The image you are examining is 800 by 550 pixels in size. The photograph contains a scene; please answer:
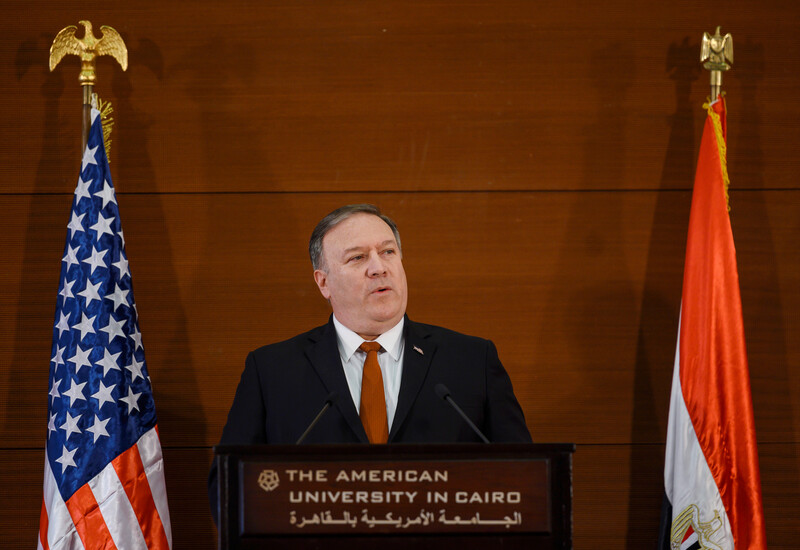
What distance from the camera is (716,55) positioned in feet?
9.98

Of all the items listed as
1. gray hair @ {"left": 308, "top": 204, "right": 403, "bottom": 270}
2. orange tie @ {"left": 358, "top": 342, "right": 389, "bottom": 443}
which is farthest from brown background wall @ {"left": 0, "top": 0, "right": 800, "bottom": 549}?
orange tie @ {"left": 358, "top": 342, "right": 389, "bottom": 443}

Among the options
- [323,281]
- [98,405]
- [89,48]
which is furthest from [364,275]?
[89,48]

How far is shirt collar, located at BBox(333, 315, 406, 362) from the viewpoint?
2.34m

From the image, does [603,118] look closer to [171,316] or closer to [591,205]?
[591,205]

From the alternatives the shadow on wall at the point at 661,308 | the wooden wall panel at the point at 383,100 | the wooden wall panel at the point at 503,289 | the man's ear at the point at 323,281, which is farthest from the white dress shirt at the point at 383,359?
the shadow on wall at the point at 661,308

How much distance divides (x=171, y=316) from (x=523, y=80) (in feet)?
5.47

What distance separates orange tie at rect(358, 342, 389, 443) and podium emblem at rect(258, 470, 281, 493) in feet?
1.76

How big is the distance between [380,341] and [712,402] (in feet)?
4.18

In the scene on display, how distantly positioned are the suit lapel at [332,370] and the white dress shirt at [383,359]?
0.03 meters

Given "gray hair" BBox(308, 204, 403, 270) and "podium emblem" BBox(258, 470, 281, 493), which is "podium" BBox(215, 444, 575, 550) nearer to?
"podium emblem" BBox(258, 470, 281, 493)

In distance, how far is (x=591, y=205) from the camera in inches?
126

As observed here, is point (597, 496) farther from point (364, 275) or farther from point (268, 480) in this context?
point (268, 480)

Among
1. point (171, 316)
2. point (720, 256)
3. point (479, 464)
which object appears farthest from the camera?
point (171, 316)

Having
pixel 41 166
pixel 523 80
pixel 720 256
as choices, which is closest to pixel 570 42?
pixel 523 80
